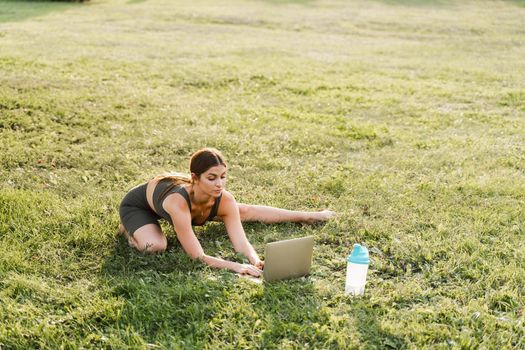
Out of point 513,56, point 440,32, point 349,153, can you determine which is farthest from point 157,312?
point 440,32

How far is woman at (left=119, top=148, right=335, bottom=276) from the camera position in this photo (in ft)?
16.4

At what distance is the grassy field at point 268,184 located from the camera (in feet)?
14.1

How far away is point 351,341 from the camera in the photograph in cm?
408

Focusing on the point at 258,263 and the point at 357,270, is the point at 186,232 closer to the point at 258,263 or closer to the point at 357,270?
the point at 258,263

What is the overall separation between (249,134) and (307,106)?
2.23 meters

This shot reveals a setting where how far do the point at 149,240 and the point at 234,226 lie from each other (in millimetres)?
727

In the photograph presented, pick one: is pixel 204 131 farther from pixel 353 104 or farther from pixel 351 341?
pixel 351 341

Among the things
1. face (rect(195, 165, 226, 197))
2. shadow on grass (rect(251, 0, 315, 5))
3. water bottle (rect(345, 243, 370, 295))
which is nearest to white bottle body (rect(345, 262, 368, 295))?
water bottle (rect(345, 243, 370, 295))

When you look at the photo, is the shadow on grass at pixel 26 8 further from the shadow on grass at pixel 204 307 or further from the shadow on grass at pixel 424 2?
the shadow on grass at pixel 204 307

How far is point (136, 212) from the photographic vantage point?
5.50m

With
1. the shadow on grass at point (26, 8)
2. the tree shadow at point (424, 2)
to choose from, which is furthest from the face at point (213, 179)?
the tree shadow at point (424, 2)

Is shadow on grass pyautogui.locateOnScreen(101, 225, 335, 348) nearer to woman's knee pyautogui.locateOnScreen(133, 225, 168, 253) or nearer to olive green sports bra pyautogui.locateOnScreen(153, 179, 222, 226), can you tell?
woman's knee pyautogui.locateOnScreen(133, 225, 168, 253)

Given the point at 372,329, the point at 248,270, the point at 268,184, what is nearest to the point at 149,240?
the point at 248,270

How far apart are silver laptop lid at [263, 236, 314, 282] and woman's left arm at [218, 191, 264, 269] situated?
0.50 meters
